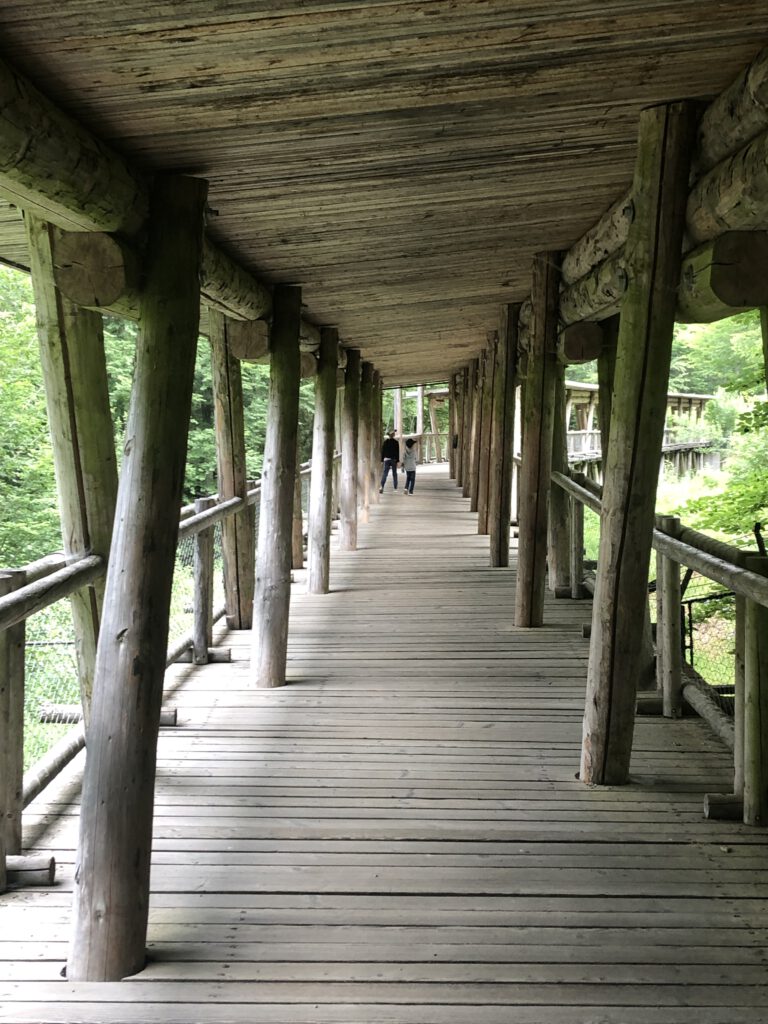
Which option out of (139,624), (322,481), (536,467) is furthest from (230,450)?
(139,624)

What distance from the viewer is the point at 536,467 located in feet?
23.0

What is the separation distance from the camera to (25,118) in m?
2.43

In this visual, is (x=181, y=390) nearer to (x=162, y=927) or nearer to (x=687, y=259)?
(x=162, y=927)

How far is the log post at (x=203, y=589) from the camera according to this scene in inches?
235

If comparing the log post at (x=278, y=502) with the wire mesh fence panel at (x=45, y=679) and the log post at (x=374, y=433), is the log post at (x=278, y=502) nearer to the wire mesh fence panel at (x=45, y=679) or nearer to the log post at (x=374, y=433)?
the wire mesh fence panel at (x=45, y=679)

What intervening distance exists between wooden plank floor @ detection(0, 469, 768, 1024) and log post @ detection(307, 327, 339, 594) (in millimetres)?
2734

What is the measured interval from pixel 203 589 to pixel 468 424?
1223 centimetres

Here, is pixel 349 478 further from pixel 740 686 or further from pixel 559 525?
pixel 740 686

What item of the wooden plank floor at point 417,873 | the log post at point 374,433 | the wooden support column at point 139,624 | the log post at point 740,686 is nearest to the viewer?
the wooden plank floor at point 417,873

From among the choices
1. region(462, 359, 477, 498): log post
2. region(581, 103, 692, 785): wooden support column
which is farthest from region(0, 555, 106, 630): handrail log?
region(462, 359, 477, 498): log post

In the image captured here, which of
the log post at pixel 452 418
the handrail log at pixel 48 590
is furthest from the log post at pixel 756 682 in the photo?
the log post at pixel 452 418

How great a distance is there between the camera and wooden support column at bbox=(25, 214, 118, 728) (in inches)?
142

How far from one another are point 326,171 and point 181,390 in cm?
112

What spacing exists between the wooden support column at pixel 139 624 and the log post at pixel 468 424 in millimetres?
13418
